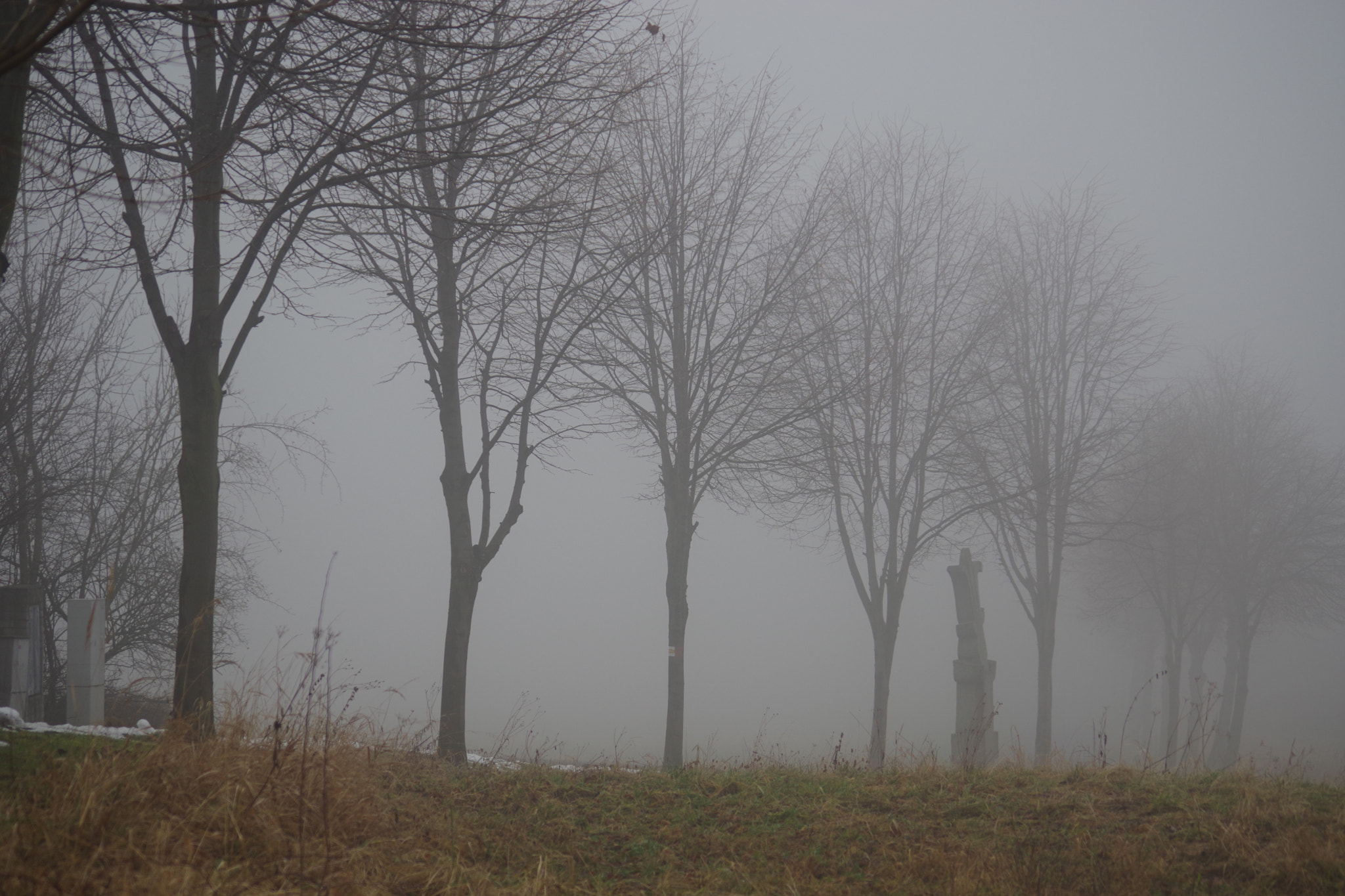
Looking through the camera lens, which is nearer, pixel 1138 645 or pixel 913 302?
pixel 913 302

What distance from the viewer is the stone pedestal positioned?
8.01m

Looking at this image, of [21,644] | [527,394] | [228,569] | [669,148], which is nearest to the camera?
[527,394]

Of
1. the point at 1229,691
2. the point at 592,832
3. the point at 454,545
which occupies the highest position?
the point at 454,545

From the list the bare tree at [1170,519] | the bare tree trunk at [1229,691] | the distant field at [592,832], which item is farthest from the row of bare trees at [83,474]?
the bare tree trunk at [1229,691]

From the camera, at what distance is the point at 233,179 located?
5848mm

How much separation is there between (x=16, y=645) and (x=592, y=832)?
24.4 ft

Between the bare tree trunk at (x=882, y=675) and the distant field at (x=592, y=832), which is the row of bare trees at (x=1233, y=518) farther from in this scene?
the distant field at (x=592, y=832)

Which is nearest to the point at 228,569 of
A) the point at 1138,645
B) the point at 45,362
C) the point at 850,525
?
the point at 45,362

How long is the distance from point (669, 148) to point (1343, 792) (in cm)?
864

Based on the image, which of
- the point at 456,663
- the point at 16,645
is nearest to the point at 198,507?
the point at 456,663

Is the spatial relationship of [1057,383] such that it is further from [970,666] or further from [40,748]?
[40,748]

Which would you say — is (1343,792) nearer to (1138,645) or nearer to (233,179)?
(233,179)

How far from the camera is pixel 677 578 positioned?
9844mm

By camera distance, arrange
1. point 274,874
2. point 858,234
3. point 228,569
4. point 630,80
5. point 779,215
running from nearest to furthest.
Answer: point 274,874, point 630,80, point 779,215, point 858,234, point 228,569
